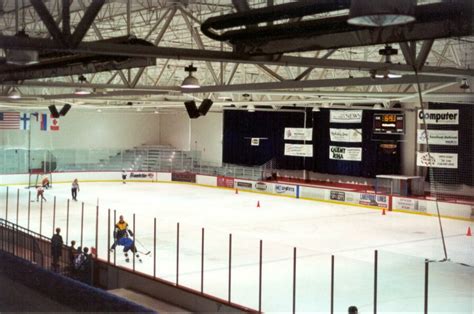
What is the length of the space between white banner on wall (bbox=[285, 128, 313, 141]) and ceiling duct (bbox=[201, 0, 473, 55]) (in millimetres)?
32694

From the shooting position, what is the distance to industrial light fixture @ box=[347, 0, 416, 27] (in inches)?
156

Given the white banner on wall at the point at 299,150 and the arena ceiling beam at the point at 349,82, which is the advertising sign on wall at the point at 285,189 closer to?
the white banner on wall at the point at 299,150

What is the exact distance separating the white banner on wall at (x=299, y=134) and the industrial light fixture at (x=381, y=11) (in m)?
36.3

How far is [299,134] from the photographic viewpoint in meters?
41.0

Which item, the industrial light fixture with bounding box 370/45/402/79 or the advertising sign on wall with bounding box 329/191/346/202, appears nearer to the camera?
the industrial light fixture with bounding box 370/45/402/79

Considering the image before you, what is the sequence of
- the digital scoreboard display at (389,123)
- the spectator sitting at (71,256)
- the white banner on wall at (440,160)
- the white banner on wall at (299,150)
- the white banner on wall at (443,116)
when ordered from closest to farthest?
the spectator sitting at (71,256), the white banner on wall at (443,116), the white banner on wall at (440,160), the digital scoreboard display at (389,123), the white banner on wall at (299,150)

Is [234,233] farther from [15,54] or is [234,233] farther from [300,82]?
[15,54]

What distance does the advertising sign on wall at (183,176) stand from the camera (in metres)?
45.5

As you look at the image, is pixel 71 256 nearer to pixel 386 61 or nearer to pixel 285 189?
pixel 386 61

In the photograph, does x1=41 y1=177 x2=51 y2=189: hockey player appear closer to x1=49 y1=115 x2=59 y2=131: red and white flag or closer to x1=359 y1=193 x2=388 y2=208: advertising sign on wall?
Answer: x1=49 y1=115 x2=59 y2=131: red and white flag

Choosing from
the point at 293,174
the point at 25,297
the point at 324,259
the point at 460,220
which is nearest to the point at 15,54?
the point at 25,297

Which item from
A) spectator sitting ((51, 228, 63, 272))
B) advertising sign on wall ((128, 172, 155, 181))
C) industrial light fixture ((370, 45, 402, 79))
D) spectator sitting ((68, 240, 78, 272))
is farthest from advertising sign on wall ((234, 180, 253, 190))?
industrial light fixture ((370, 45, 402, 79))

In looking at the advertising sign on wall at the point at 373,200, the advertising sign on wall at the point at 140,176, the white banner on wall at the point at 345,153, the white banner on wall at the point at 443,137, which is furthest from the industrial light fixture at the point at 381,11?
the advertising sign on wall at the point at 140,176

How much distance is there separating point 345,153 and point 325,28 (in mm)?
32316
